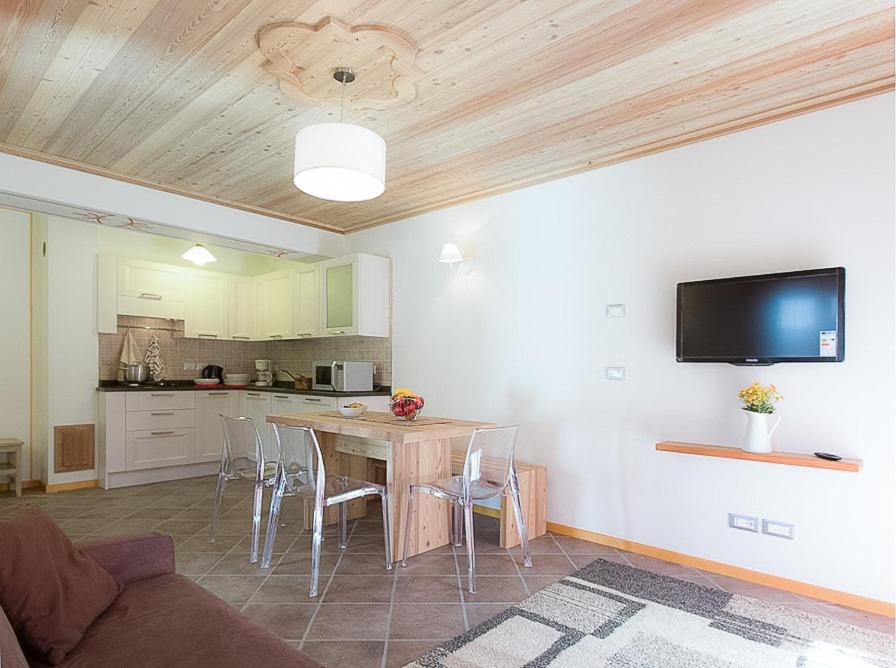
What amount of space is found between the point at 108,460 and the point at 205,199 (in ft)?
8.46

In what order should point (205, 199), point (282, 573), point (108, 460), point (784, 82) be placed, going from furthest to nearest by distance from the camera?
point (108, 460) < point (205, 199) < point (282, 573) < point (784, 82)

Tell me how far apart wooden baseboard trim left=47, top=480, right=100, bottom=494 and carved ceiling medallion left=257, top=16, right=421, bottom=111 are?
4410mm

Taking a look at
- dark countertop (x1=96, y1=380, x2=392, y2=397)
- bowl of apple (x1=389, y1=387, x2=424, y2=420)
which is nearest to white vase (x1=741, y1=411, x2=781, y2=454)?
bowl of apple (x1=389, y1=387, x2=424, y2=420)

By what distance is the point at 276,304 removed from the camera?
605 centimetres

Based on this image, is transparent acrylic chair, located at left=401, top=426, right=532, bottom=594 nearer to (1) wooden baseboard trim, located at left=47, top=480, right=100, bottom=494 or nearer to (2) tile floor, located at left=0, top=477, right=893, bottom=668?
(2) tile floor, located at left=0, top=477, right=893, bottom=668

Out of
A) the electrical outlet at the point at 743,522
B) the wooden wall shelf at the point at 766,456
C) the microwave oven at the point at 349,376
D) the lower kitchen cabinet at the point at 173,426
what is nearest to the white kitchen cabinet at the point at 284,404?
the lower kitchen cabinet at the point at 173,426

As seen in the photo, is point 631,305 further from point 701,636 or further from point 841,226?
point 701,636

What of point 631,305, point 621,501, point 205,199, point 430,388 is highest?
point 205,199

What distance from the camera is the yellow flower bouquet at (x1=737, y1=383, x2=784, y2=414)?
9.32ft

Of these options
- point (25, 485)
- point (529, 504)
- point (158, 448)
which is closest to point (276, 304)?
point (158, 448)

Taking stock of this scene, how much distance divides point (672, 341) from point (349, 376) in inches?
109

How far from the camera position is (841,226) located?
9.25ft

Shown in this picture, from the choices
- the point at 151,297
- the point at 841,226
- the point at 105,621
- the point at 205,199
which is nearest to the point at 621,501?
the point at 841,226

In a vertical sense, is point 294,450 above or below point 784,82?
below
